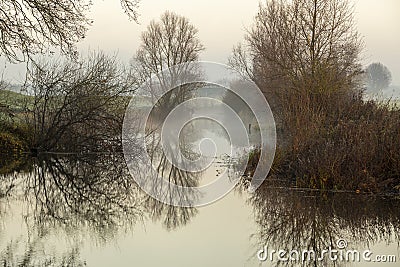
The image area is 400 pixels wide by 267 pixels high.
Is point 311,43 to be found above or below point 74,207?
above

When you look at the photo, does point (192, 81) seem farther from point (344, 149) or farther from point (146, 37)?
point (146, 37)

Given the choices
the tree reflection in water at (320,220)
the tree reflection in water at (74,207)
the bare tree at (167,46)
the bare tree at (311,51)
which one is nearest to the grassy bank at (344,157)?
the tree reflection in water at (320,220)

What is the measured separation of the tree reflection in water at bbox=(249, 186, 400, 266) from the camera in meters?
8.05

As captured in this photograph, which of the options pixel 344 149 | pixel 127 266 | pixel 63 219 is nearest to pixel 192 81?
pixel 344 149

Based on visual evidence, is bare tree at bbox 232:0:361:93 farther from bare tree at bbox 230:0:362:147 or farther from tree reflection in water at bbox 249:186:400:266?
tree reflection in water at bbox 249:186:400:266

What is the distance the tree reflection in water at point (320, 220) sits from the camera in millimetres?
8055

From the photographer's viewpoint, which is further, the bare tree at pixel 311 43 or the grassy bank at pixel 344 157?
the bare tree at pixel 311 43

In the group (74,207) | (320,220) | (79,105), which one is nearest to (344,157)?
(320,220)

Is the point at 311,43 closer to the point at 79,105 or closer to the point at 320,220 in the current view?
the point at 79,105

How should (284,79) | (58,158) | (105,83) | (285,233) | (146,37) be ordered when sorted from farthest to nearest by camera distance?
(146,37) → (284,79) → (105,83) → (58,158) → (285,233)

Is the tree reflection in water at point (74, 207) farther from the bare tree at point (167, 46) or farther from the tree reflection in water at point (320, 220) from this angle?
the bare tree at point (167, 46)

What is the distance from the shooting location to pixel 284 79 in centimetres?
2536

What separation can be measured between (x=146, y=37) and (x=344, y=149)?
103 ft

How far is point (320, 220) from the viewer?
372 inches
